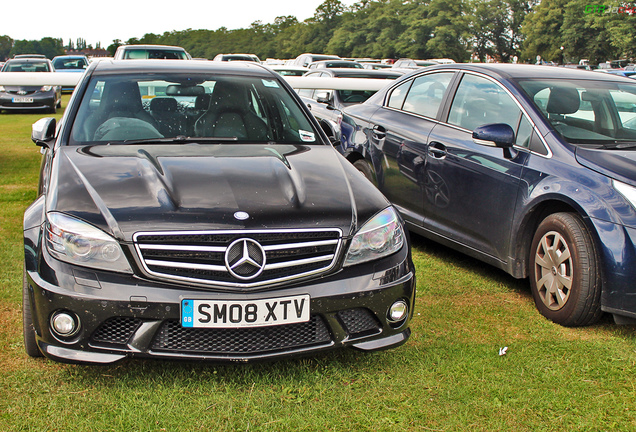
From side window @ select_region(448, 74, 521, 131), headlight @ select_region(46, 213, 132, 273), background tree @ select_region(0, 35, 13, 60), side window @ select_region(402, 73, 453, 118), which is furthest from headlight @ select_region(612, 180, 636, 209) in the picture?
background tree @ select_region(0, 35, 13, 60)

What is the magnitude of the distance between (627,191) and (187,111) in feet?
8.66

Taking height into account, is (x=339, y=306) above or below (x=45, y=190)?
below

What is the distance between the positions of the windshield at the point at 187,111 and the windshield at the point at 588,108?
1644mm

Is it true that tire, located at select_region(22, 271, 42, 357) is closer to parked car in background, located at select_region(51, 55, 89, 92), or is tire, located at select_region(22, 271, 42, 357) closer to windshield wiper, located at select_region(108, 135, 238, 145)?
windshield wiper, located at select_region(108, 135, 238, 145)

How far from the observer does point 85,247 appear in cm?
284

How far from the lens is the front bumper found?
279 centimetres

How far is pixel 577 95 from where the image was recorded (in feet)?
15.4

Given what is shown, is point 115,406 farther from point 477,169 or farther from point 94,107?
point 477,169

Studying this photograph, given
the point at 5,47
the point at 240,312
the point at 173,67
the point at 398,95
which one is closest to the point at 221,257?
the point at 240,312

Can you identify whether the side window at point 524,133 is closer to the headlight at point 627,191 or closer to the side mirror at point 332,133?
the headlight at point 627,191

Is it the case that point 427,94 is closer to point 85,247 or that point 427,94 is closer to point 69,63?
point 85,247

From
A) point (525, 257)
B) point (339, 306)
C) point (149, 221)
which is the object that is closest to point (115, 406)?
point (149, 221)

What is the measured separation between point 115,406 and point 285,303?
0.88m

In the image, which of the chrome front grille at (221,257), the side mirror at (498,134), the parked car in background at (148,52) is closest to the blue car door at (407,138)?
the side mirror at (498,134)
